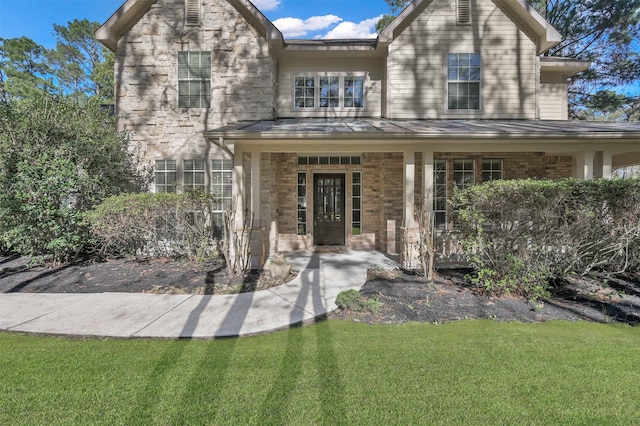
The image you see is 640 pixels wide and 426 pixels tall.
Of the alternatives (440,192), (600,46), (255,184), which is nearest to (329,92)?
(255,184)

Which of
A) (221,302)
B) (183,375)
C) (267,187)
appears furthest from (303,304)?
(267,187)

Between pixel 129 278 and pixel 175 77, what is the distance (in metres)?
5.65

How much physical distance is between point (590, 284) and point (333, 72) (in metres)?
8.01

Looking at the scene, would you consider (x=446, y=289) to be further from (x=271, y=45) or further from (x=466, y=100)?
(x=271, y=45)

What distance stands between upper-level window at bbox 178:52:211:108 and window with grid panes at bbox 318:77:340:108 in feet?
10.5

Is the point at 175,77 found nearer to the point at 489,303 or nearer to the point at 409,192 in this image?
the point at 409,192

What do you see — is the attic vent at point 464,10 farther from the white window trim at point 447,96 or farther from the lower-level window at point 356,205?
the lower-level window at point 356,205

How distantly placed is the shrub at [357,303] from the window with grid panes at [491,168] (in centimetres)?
642

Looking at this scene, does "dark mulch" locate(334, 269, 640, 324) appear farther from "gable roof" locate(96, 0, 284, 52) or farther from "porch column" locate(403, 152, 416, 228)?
"gable roof" locate(96, 0, 284, 52)

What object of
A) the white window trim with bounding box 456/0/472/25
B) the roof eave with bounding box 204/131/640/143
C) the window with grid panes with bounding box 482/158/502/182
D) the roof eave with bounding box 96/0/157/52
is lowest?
the window with grid panes with bounding box 482/158/502/182

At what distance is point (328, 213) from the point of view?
31.6 feet

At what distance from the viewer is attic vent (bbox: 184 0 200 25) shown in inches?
347

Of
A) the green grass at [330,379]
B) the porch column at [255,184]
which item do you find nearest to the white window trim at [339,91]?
the porch column at [255,184]

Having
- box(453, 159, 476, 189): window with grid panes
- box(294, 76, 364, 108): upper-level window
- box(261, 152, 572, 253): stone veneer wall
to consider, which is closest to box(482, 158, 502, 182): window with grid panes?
box(261, 152, 572, 253): stone veneer wall
